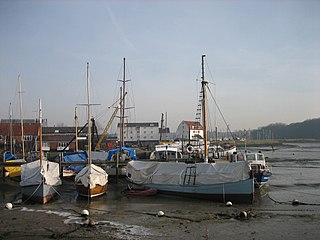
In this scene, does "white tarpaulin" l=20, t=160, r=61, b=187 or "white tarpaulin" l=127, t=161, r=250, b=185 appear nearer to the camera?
"white tarpaulin" l=127, t=161, r=250, b=185

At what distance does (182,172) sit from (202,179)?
2129mm

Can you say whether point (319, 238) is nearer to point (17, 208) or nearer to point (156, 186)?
point (156, 186)

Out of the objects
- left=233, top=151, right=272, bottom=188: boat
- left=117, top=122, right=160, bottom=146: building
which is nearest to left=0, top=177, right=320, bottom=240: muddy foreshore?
left=233, top=151, right=272, bottom=188: boat

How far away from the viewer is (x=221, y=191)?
82.0 ft

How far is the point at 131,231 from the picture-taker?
17.0 m

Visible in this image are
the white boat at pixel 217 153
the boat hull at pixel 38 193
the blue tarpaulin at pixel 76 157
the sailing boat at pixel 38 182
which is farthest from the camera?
the white boat at pixel 217 153

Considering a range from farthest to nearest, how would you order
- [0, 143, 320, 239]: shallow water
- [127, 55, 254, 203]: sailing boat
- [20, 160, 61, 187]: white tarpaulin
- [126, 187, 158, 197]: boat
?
[126, 187, 158, 197]: boat < [20, 160, 61, 187]: white tarpaulin < [127, 55, 254, 203]: sailing boat < [0, 143, 320, 239]: shallow water

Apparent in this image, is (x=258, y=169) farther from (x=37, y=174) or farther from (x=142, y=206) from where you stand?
(x=37, y=174)

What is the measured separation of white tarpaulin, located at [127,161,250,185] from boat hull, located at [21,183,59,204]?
8.20 m

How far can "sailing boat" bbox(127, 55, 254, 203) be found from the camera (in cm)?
2439

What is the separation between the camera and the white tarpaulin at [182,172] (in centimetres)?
2478

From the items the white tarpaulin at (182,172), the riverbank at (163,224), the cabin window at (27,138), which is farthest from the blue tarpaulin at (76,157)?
the cabin window at (27,138)

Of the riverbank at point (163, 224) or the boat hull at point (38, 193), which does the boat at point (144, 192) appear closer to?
the riverbank at point (163, 224)

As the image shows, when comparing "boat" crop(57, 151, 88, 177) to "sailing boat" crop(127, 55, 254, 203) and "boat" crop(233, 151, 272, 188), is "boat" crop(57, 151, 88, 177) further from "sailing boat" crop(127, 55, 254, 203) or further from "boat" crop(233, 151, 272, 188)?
"boat" crop(233, 151, 272, 188)
